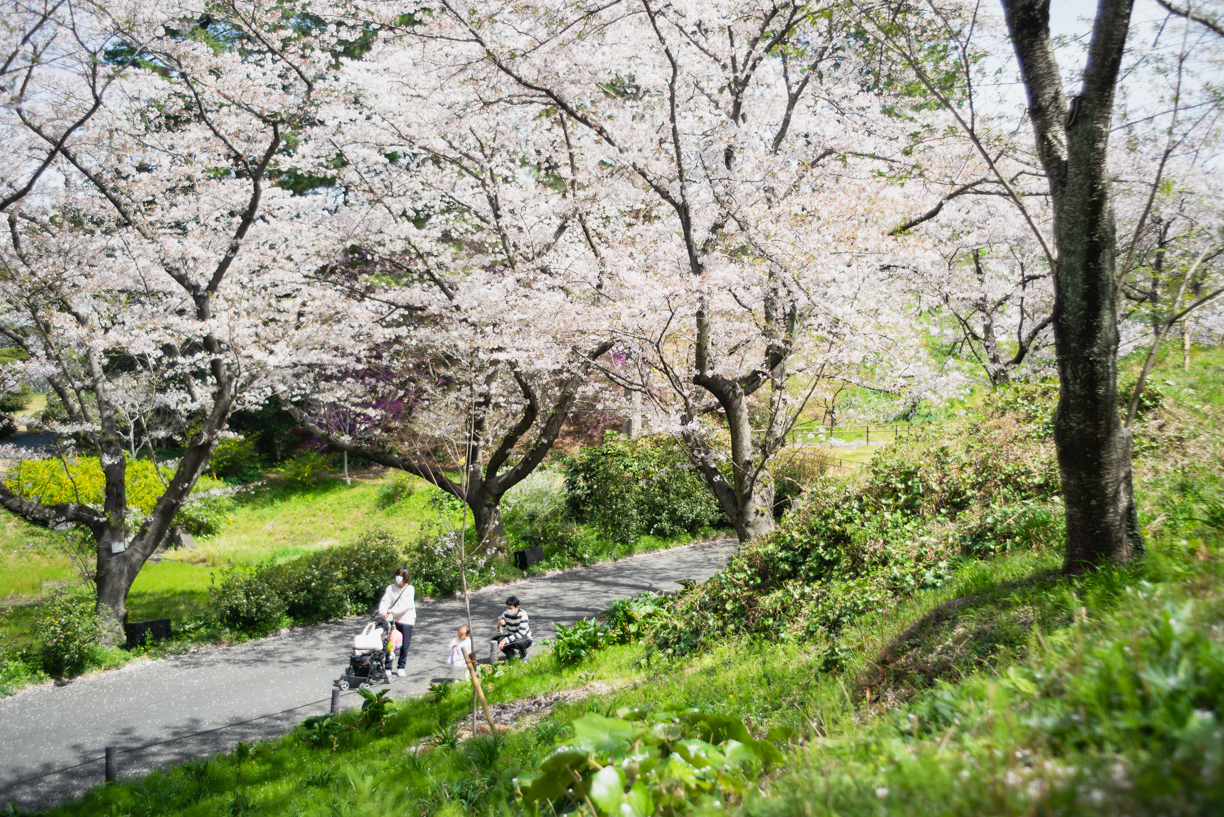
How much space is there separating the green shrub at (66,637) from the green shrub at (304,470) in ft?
38.2

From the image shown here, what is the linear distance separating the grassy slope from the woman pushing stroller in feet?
4.37

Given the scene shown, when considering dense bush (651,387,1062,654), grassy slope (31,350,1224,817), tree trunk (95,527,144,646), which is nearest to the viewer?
grassy slope (31,350,1224,817)

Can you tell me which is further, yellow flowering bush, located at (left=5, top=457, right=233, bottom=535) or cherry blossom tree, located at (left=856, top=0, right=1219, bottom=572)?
yellow flowering bush, located at (left=5, top=457, right=233, bottom=535)

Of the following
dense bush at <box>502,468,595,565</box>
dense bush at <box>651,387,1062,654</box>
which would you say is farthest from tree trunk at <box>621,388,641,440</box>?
dense bush at <box>651,387,1062,654</box>

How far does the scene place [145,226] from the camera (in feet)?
30.1

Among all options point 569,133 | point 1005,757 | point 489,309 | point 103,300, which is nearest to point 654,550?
point 489,309

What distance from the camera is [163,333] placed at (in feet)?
32.8

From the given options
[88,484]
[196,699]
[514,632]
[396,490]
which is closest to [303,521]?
[396,490]

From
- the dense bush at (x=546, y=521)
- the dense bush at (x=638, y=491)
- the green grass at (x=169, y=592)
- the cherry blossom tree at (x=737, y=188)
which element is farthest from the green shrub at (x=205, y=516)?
the cherry blossom tree at (x=737, y=188)

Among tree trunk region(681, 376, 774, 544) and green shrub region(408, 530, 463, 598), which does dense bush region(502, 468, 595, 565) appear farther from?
tree trunk region(681, 376, 774, 544)

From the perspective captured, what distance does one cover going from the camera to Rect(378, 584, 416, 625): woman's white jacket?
27.2ft

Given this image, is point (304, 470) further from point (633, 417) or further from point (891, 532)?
point (891, 532)

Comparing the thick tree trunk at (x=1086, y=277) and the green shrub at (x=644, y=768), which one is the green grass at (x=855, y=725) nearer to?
the green shrub at (x=644, y=768)

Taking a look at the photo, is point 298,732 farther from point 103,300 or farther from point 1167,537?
point 103,300
